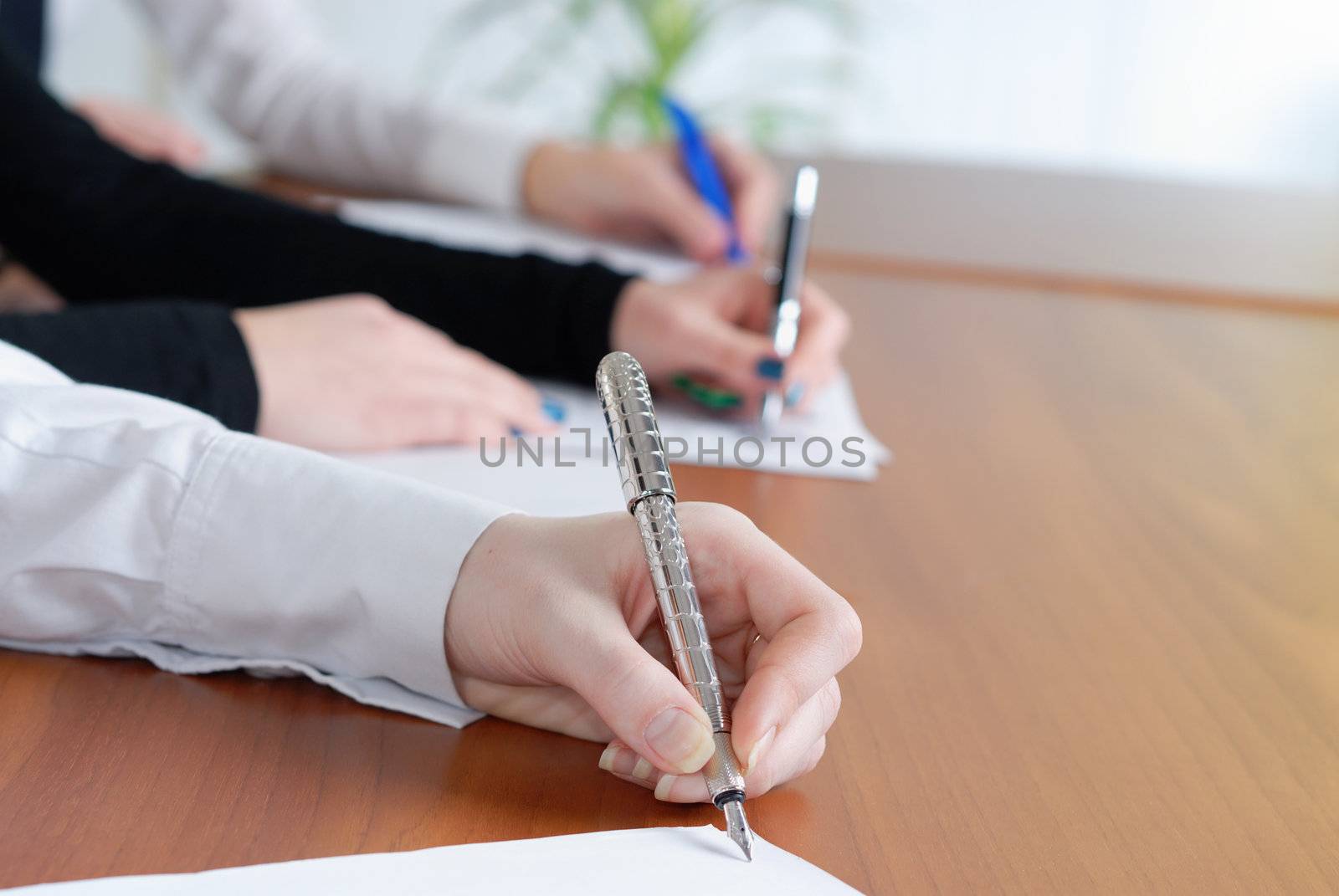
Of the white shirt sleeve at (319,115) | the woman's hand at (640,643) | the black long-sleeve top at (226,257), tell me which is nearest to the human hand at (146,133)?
the white shirt sleeve at (319,115)

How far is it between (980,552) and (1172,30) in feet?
10.8

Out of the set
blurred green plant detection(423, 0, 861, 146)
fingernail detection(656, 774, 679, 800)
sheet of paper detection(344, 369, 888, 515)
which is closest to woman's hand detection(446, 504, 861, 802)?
fingernail detection(656, 774, 679, 800)

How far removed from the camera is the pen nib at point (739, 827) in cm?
41

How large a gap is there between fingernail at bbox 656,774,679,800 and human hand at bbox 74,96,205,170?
1.09 meters

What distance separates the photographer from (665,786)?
17.1 inches

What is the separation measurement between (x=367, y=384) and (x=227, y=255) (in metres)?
0.30

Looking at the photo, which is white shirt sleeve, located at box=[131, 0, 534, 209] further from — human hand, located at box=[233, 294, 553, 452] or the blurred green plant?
the blurred green plant

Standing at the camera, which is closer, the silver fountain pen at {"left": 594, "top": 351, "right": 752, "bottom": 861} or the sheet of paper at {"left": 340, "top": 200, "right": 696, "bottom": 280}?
the silver fountain pen at {"left": 594, "top": 351, "right": 752, "bottom": 861}

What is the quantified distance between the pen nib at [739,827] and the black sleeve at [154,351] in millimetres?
368

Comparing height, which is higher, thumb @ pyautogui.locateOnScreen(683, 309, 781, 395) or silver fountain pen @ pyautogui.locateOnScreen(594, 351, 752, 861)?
silver fountain pen @ pyautogui.locateOnScreen(594, 351, 752, 861)

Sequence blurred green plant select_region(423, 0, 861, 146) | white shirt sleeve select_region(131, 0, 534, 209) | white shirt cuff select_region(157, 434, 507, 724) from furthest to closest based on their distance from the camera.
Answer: blurred green plant select_region(423, 0, 861, 146)
white shirt sleeve select_region(131, 0, 534, 209)
white shirt cuff select_region(157, 434, 507, 724)

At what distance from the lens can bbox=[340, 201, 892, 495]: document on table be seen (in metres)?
0.68

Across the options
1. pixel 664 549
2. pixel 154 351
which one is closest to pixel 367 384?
pixel 154 351

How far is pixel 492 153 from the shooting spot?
4.22 ft
